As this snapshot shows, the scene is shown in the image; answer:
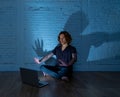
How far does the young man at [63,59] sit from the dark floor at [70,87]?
114 millimetres

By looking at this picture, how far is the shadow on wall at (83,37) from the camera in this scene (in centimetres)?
367

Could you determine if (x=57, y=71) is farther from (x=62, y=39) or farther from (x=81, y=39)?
(x=81, y=39)

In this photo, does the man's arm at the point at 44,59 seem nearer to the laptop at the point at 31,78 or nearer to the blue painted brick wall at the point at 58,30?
the blue painted brick wall at the point at 58,30

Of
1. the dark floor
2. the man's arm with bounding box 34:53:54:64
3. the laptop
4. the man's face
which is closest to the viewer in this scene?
the dark floor

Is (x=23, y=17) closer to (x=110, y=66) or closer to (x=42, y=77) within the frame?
(x=42, y=77)

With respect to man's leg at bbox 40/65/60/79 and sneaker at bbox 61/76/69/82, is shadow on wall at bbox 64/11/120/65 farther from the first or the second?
sneaker at bbox 61/76/69/82

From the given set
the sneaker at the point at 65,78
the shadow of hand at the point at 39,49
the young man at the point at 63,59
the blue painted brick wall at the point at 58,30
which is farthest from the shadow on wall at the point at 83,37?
the sneaker at the point at 65,78

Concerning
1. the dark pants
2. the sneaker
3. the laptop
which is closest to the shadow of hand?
the dark pants

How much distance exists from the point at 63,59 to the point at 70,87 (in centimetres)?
70

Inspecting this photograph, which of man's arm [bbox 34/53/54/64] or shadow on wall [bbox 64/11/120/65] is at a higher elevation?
shadow on wall [bbox 64/11/120/65]

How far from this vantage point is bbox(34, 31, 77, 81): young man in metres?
3.22

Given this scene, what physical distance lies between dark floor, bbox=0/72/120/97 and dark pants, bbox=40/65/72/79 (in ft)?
0.27

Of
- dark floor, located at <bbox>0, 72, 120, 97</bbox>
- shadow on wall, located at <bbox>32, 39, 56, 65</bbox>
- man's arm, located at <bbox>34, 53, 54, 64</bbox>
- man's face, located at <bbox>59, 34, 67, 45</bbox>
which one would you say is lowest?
dark floor, located at <bbox>0, 72, 120, 97</bbox>

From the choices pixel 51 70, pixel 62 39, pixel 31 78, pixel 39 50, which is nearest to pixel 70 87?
pixel 31 78
